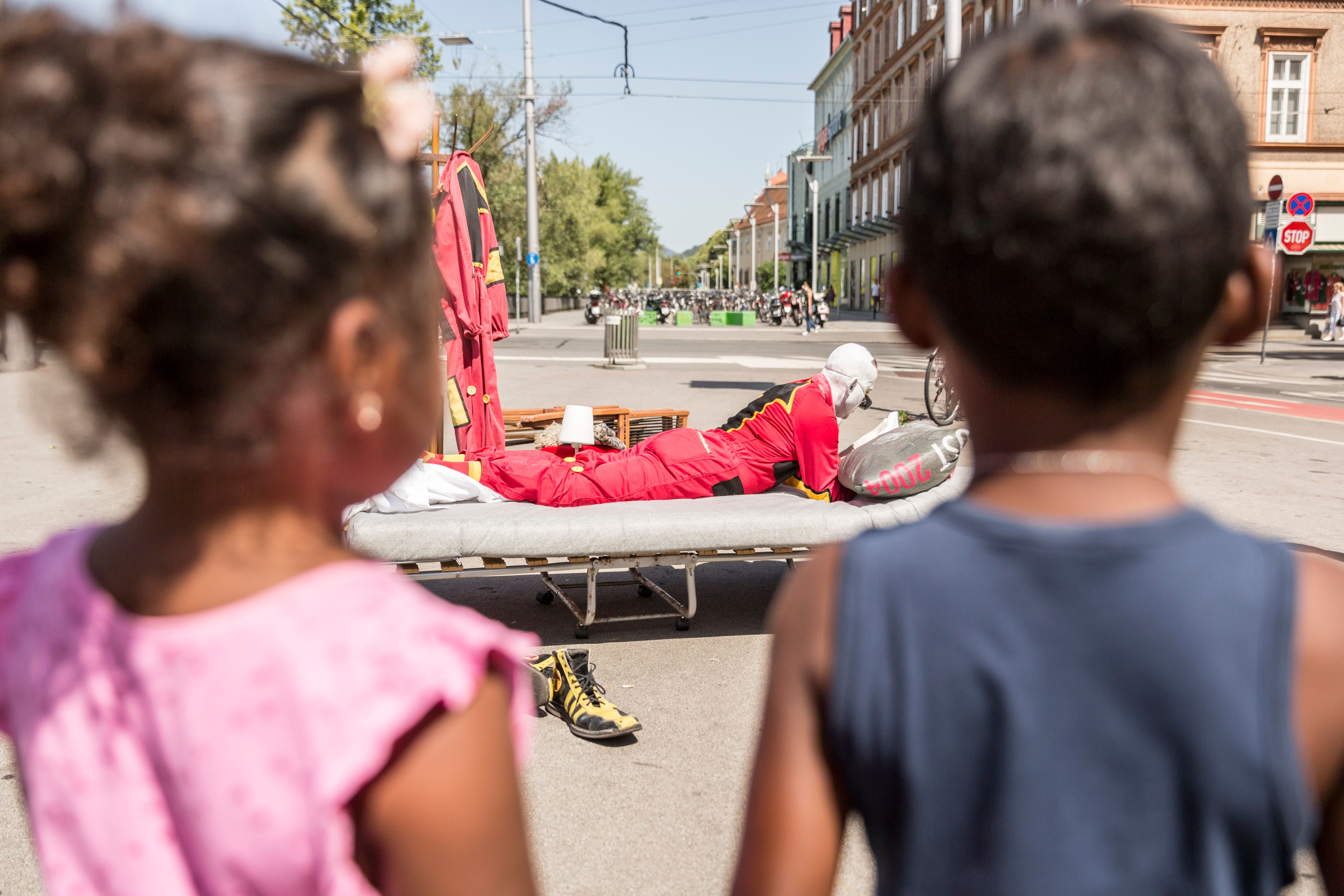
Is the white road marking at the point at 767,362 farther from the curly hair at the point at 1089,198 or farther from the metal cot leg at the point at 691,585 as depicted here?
the curly hair at the point at 1089,198

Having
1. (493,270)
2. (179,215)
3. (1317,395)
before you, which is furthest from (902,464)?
(1317,395)

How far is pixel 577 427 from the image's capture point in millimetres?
5609

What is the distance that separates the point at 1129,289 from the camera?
779 millimetres

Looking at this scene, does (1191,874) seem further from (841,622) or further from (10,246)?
(10,246)

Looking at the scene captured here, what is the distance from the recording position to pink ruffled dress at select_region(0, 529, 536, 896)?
0.76m

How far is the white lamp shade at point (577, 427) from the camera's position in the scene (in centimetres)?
556

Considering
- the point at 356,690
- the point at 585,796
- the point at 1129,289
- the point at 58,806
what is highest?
the point at 1129,289

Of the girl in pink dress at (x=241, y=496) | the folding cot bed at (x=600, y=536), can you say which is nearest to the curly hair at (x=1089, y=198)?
the girl in pink dress at (x=241, y=496)

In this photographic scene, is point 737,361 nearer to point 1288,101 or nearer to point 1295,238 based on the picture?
point 1295,238

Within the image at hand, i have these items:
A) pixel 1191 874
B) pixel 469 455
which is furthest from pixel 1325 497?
pixel 1191 874

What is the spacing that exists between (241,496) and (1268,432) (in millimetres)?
11854

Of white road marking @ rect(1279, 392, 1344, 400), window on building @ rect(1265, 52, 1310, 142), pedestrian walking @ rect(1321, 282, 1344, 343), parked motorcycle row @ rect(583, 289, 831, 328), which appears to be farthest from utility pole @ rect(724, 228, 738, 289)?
white road marking @ rect(1279, 392, 1344, 400)

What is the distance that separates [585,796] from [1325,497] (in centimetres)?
659

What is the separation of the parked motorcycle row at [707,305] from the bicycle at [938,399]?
62.6 feet
